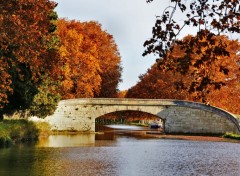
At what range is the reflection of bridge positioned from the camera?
48125mm

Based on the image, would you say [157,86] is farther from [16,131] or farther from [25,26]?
[25,26]

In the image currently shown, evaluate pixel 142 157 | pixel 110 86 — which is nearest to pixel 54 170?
pixel 142 157

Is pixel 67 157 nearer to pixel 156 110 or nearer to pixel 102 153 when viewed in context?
pixel 102 153

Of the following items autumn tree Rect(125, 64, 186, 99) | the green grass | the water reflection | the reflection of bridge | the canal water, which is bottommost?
the canal water

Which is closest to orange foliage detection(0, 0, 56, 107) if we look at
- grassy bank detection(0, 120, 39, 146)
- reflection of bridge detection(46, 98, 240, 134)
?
grassy bank detection(0, 120, 39, 146)

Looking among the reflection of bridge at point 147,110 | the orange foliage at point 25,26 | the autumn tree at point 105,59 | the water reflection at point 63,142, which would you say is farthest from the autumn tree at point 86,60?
the orange foliage at point 25,26

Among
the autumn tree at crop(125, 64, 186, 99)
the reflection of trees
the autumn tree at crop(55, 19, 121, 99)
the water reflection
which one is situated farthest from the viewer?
the autumn tree at crop(125, 64, 186, 99)

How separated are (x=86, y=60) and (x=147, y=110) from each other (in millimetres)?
8222

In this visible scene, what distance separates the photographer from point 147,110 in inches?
1945

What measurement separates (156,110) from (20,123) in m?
18.2

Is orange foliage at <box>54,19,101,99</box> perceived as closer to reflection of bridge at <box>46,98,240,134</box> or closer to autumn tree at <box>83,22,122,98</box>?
reflection of bridge at <box>46,98,240,134</box>

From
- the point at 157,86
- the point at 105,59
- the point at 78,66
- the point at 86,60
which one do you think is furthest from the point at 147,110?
the point at 105,59

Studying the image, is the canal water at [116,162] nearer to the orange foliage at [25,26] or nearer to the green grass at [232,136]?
the orange foliage at [25,26]

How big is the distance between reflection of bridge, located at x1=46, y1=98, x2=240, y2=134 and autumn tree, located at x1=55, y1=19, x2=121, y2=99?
2.14 metres
